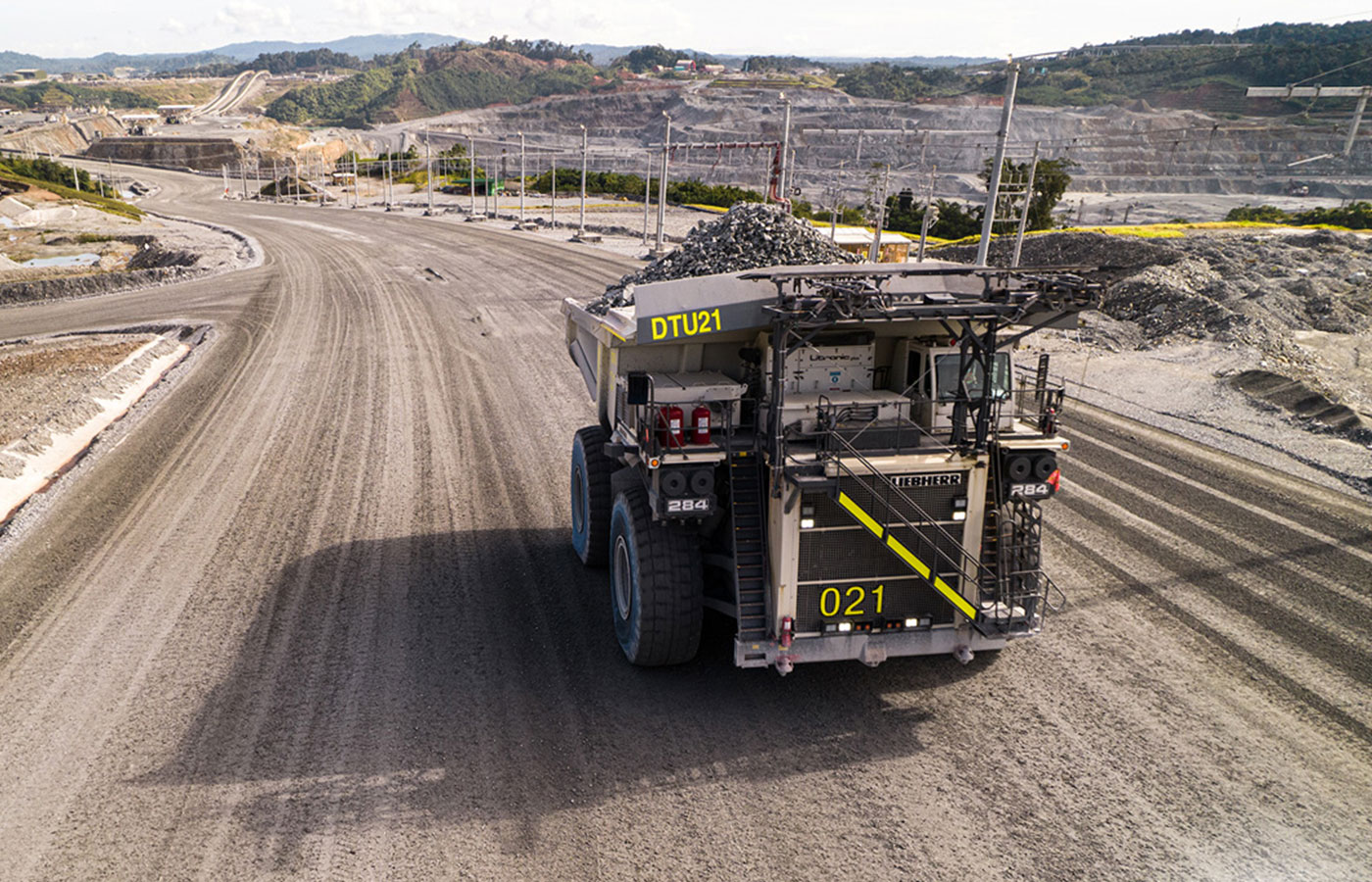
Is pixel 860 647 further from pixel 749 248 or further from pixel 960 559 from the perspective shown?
pixel 749 248

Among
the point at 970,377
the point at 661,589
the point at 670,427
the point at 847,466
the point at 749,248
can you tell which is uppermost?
the point at 749,248

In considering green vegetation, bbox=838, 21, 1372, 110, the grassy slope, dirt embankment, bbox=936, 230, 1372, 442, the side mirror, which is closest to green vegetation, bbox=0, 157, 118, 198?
the grassy slope

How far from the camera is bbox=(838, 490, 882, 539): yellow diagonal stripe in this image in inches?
294

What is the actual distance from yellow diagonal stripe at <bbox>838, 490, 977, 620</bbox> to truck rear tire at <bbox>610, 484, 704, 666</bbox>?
1562 millimetres

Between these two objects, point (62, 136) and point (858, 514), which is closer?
point (858, 514)

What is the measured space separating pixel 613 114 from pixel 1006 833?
179663 millimetres

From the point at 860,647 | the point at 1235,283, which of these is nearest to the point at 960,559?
the point at 860,647

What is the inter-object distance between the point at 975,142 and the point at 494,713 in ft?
450

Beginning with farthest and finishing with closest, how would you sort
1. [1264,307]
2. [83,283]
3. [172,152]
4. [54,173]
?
[172,152], [54,173], [83,283], [1264,307]

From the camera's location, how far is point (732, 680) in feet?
28.5

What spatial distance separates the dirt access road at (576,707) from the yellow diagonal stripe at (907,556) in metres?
1.14

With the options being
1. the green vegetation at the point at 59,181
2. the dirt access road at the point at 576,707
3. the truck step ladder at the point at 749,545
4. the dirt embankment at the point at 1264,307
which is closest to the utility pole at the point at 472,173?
the green vegetation at the point at 59,181

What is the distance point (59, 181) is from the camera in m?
84.5

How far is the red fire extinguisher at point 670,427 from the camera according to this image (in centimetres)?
805
